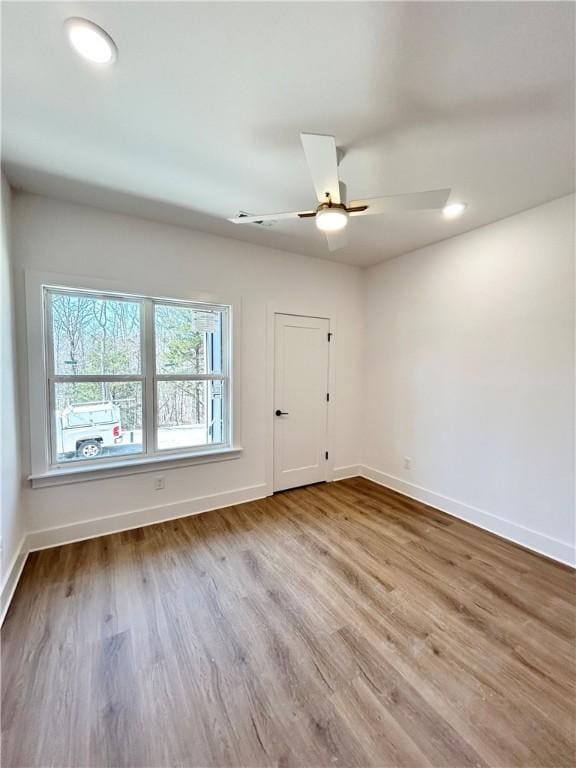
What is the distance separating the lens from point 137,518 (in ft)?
9.41

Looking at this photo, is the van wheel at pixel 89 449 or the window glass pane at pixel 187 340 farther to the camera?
the window glass pane at pixel 187 340

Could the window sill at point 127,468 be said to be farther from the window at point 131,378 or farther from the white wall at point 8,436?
the white wall at point 8,436

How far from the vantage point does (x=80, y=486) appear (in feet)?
8.64

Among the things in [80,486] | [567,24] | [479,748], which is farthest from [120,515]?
[567,24]

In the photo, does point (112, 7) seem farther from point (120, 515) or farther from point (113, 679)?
point (120, 515)

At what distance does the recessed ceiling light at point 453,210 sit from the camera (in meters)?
2.52

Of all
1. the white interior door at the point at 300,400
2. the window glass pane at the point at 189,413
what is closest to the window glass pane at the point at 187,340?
the window glass pane at the point at 189,413

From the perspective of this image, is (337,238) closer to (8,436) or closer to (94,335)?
(94,335)

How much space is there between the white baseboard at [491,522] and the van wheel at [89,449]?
10.5ft

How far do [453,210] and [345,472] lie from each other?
314cm

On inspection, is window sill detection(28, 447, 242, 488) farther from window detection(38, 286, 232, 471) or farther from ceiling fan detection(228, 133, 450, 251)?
ceiling fan detection(228, 133, 450, 251)

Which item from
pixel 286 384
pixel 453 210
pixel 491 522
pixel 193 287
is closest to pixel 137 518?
pixel 286 384

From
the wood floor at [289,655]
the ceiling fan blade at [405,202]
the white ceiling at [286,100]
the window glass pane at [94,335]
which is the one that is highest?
the white ceiling at [286,100]

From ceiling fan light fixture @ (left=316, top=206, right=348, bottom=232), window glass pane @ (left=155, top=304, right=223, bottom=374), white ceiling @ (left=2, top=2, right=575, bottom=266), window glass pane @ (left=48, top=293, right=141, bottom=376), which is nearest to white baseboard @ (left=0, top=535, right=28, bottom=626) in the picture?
window glass pane @ (left=48, top=293, right=141, bottom=376)
